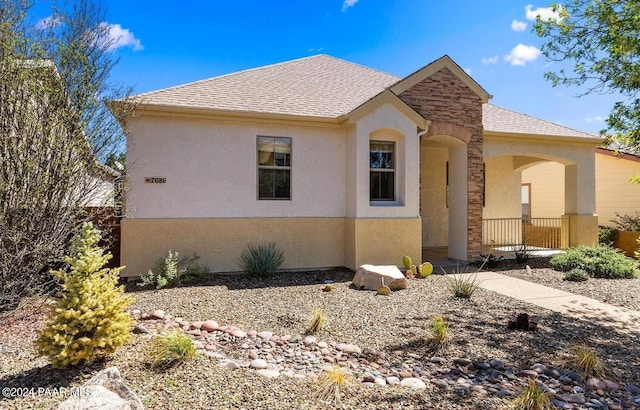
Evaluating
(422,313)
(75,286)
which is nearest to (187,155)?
(75,286)

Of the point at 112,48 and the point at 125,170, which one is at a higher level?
the point at 112,48

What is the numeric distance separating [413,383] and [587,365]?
2.22 metres

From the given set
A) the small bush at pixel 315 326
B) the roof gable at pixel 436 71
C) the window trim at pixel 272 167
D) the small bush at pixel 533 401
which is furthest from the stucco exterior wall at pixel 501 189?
the small bush at pixel 533 401

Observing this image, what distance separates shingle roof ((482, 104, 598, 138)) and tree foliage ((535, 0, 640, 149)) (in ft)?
14.0

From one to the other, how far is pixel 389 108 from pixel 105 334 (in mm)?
8449

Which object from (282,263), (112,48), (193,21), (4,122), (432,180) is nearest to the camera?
(4,122)

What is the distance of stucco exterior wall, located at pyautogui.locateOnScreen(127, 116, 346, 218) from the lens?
8.76 meters

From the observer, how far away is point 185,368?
3.77 m

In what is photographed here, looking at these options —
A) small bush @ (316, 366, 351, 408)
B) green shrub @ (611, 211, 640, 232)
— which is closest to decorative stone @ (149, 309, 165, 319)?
small bush @ (316, 366, 351, 408)

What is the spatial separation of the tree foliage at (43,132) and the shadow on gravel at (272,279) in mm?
2472

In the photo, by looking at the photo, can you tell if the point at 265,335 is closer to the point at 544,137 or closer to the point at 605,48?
the point at 605,48

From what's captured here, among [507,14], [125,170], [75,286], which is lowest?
[75,286]

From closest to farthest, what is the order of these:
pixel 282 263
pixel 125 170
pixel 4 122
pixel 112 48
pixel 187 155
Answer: pixel 4 122, pixel 112 48, pixel 125 170, pixel 187 155, pixel 282 263

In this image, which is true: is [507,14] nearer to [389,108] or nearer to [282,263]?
[389,108]
